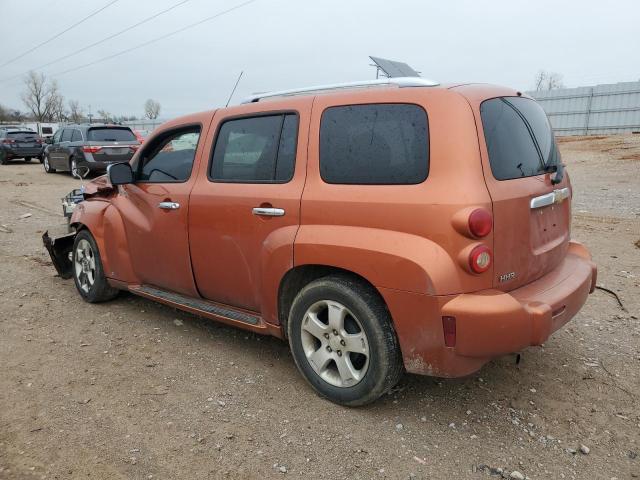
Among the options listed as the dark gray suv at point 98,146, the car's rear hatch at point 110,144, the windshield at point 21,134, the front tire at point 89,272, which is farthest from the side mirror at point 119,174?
the windshield at point 21,134

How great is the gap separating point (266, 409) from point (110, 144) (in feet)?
46.0

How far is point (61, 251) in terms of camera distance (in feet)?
18.6

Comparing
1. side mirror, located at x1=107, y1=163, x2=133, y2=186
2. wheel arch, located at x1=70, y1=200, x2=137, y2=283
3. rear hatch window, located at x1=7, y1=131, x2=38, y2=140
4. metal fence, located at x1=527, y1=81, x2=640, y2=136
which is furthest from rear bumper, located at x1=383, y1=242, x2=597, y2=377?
rear hatch window, located at x1=7, y1=131, x2=38, y2=140

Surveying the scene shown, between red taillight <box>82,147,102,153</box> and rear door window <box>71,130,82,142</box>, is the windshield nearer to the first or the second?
rear door window <box>71,130,82,142</box>

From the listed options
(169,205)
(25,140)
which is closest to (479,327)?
(169,205)

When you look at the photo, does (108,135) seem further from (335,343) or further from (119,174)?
(335,343)

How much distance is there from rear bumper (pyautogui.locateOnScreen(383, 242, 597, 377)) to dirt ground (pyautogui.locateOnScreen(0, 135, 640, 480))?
0.47m

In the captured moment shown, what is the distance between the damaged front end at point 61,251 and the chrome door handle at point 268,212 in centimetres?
314

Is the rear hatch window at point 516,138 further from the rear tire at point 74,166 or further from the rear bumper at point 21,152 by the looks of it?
the rear bumper at point 21,152

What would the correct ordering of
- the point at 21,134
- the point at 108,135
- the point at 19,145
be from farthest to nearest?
1. the point at 21,134
2. the point at 19,145
3. the point at 108,135

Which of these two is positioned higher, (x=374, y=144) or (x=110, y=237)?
(x=374, y=144)

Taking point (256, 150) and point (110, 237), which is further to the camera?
point (110, 237)

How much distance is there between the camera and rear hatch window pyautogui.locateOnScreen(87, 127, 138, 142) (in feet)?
50.7

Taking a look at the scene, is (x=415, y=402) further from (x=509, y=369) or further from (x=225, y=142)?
(x=225, y=142)
